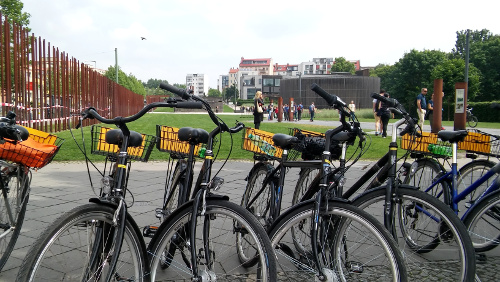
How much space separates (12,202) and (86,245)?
4.29 ft

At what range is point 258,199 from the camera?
12.5ft

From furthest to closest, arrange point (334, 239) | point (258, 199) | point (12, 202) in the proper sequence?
point (258, 199) → point (12, 202) → point (334, 239)

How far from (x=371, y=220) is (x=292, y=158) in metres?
1.39

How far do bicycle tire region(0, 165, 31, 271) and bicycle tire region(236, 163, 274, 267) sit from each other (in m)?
1.71

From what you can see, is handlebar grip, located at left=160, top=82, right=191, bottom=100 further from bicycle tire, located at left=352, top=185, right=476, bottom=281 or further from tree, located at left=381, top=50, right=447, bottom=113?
tree, located at left=381, top=50, right=447, bottom=113

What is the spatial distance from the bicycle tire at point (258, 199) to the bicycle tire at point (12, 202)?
171 cm

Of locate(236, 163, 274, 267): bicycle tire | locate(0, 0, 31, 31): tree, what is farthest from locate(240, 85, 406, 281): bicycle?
locate(0, 0, 31, 31): tree

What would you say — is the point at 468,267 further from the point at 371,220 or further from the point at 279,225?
the point at 279,225

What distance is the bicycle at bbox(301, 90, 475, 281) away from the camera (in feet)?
8.84

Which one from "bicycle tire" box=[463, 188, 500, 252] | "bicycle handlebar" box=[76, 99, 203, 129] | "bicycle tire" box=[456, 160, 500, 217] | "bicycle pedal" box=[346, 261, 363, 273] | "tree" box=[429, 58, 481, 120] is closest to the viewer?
"bicycle handlebar" box=[76, 99, 203, 129]

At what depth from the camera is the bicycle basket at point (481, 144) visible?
4434mm

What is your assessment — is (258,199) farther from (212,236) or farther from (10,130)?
(10,130)

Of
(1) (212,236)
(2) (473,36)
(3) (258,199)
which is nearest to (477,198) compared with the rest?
(3) (258,199)

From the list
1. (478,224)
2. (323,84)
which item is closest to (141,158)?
(478,224)
